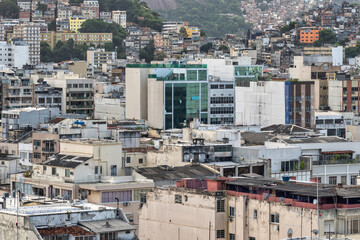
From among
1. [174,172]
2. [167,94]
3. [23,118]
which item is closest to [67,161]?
[174,172]

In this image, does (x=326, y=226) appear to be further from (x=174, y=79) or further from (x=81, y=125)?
(x=174, y=79)

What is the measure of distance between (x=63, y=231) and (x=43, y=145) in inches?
952

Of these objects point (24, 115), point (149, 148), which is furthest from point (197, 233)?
point (24, 115)

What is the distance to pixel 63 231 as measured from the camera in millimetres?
36594

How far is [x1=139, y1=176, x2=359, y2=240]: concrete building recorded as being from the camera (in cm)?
3878

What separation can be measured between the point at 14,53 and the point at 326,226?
119 m

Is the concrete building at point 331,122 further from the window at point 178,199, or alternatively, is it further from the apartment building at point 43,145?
the window at point 178,199

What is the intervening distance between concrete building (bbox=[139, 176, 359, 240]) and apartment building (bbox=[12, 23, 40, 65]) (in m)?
145

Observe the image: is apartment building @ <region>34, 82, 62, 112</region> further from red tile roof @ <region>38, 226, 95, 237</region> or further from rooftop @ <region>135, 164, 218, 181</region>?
red tile roof @ <region>38, 226, 95, 237</region>

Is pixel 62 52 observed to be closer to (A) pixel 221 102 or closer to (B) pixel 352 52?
(B) pixel 352 52

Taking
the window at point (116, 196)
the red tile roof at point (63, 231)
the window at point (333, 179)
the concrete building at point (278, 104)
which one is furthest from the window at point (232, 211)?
the concrete building at point (278, 104)

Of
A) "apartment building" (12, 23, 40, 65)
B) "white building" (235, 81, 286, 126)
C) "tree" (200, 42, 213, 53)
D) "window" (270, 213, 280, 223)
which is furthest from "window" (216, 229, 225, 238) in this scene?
"apartment building" (12, 23, 40, 65)

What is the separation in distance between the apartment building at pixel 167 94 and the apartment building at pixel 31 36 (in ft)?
318

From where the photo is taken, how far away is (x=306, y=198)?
39.6 metres
